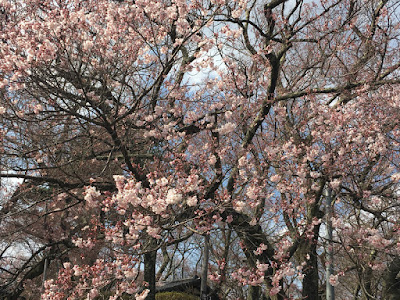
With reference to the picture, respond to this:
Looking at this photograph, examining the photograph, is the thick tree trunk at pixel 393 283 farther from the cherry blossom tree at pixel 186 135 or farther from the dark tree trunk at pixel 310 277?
the dark tree trunk at pixel 310 277

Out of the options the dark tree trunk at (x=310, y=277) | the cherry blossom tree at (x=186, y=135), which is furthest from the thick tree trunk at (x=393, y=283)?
the dark tree trunk at (x=310, y=277)

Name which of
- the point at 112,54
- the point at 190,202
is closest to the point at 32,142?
the point at 112,54

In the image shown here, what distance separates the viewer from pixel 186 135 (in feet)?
21.6

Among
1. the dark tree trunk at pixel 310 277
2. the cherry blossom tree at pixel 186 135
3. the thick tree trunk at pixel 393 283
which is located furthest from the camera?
the thick tree trunk at pixel 393 283

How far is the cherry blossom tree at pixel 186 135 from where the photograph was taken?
4.97 metres

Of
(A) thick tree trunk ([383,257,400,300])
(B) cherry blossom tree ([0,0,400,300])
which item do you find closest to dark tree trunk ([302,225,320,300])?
(B) cherry blossom tree ([0,0,400,300])

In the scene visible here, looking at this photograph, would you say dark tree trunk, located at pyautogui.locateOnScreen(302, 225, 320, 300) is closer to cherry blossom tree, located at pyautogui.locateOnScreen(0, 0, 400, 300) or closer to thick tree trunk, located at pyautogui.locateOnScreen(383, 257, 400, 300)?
cherry blossom tree, located at pyautogui.locateOnScreen(0, 0, 400, 300)

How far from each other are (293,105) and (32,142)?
641 centimetres

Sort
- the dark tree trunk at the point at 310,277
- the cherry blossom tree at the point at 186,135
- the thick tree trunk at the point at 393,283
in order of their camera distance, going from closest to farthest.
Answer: the cherry blossom tree at the point at 186,135
the dark tree trunk at the point at 310,277
the thick tree trunk at the point at 393,283

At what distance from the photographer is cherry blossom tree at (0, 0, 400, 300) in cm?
497

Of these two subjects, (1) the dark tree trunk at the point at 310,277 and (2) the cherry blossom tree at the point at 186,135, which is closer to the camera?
(2) the cherry blossom tree at the point at 186,135

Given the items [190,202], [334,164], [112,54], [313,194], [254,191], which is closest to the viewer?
[190,202]

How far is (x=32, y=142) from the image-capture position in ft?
18.1

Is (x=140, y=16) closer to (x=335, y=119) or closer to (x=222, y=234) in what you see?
(x=335, y=119)
